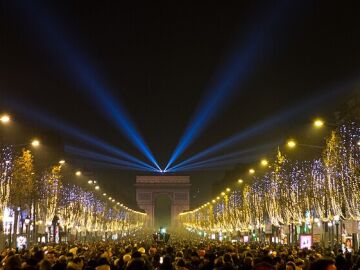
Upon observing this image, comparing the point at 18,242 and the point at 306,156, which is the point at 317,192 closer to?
the point at 306,156

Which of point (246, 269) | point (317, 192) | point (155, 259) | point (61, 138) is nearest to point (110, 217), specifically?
point (61, 138)

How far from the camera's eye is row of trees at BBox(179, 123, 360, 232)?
46625 mm

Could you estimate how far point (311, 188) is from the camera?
202 feet

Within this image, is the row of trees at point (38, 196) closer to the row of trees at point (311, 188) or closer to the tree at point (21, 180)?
the tree at point (21, 180)

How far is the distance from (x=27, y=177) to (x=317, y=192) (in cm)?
2392

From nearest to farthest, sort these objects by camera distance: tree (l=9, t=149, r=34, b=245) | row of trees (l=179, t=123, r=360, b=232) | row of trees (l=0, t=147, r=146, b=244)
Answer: row of trees (l=179, t=123, r=360, b=232) < row of trees (l=0, t=147, r=146, b=244) < tree (l=9, t=149, r=34, b=245)

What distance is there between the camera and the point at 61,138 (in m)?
144

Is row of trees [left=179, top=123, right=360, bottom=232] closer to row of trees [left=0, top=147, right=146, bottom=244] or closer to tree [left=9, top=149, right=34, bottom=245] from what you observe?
row of trees [left=0, top=147, right=146, bottom=244]

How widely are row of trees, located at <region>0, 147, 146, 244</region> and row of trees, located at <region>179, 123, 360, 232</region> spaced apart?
23.0 meters

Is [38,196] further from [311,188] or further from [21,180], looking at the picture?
[311,188]

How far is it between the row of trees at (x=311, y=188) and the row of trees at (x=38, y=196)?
75.5 feet

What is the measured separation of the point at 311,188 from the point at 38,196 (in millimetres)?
23718

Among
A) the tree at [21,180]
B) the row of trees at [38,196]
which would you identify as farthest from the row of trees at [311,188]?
the tree at [21,180]

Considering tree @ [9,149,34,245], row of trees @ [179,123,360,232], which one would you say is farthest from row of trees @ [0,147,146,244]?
row of trees @ [179,123,360,232]
